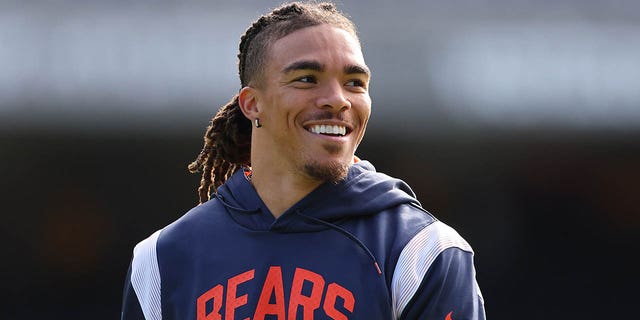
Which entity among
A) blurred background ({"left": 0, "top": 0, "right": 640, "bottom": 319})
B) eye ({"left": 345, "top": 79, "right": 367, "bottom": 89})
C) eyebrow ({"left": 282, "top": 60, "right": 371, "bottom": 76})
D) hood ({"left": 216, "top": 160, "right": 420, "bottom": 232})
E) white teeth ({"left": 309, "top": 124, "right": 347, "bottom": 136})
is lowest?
blurred background ({"left": 0, "top": 0, "right": 640, "bottom": 319})

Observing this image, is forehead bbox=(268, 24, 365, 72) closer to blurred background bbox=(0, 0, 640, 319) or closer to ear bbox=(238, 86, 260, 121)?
ear bbox=(238, 86, 260, 121)

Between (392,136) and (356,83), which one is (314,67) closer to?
(356,83)

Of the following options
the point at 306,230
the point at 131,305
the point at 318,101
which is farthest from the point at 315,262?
the point at 131,305

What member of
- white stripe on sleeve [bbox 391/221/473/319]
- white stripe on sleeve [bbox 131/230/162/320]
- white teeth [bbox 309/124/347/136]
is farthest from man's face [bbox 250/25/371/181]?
white stripe on sleeve [bbox 131/230/162/320]

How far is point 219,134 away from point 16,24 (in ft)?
13.8

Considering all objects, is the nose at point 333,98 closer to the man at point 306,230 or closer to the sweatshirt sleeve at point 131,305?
the man at point 306,230

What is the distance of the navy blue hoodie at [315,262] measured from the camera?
87.4 inches

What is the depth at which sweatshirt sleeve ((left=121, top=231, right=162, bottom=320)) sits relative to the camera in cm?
241

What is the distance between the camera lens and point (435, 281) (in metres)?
2.20

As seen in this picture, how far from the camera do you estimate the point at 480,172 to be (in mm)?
6543

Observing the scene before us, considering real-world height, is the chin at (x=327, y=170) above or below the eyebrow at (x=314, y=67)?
below

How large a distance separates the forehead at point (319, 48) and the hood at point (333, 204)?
10.8 inches

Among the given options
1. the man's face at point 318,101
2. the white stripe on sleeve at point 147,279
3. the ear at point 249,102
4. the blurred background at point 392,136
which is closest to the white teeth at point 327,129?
the man's face at point 318,101

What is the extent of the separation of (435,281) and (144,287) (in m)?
0.73
